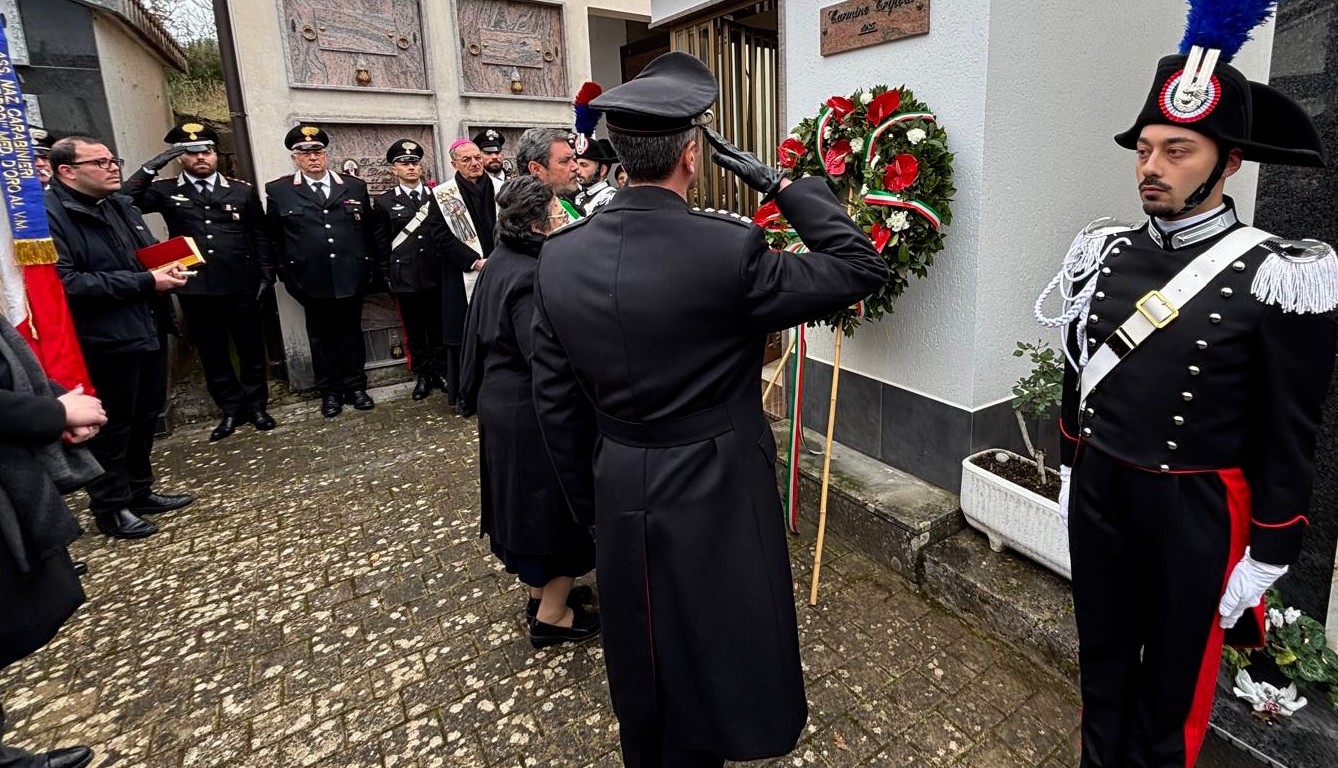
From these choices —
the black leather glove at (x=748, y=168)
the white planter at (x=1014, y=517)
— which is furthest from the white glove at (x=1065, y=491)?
the black leather glove at (x=748, y=168)

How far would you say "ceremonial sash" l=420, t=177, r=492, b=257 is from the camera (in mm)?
5594

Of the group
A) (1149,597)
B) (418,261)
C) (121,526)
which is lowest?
(121,526)

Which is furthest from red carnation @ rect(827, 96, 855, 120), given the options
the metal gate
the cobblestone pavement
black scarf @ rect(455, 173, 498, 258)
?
black scarf @ rect(455, 173, 498, 258)

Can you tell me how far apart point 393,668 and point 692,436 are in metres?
1.90

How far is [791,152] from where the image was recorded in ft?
10.9

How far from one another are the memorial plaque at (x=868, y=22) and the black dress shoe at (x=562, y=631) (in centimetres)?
294

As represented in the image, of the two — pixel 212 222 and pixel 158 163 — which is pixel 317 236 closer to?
pixel 212 222

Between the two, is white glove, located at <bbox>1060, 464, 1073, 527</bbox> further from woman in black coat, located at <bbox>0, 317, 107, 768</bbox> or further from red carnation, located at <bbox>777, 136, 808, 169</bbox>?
woman in black coat, located at <bbox>0, 317, 107, 768</bbox>

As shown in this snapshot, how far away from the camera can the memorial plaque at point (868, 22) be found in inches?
123

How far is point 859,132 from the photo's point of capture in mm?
3137

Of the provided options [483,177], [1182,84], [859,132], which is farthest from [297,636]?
[483,177]

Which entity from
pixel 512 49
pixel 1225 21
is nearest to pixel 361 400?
pixel 512 49

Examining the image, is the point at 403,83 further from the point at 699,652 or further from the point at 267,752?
the point at 699,652

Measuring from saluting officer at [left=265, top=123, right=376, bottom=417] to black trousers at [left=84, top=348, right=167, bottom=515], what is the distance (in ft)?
5.19
